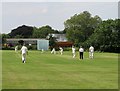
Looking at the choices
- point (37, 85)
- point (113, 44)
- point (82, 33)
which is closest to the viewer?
point (37, 85)

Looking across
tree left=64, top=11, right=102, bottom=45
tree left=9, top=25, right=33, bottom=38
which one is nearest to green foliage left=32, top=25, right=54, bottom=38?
tree left=9, top=25, right=33, bottom=38

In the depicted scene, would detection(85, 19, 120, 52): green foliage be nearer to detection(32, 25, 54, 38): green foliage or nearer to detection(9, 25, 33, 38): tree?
detection(9, 25, 33, 38): tree

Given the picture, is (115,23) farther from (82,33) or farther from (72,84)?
(72,84)

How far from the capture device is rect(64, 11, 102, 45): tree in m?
136

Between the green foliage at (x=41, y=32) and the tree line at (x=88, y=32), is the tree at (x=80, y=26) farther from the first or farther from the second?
the green foliage at (x=41, y=32)

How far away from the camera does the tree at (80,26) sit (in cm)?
13612

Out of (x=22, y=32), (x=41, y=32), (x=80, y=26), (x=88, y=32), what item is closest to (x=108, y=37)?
(x=88, y=32)

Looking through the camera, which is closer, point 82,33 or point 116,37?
point 116,37

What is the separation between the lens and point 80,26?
139 meters

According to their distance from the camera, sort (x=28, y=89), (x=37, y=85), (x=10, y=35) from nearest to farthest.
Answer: (x=28, y=89) < (x=37, y=85) < (x=10, y=35)

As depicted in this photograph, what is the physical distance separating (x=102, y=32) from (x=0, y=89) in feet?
303

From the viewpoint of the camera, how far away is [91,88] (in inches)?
638

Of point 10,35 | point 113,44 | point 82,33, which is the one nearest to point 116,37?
point 113,44

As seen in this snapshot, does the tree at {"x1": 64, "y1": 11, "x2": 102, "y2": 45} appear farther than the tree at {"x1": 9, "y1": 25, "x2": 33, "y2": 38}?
No
